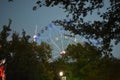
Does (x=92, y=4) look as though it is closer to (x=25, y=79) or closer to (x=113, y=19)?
(x=113, y=19)

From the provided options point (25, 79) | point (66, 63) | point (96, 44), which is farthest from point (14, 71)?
point (96, 44)

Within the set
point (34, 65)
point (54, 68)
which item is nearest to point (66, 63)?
point (54, 68)

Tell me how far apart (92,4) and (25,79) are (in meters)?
27.6

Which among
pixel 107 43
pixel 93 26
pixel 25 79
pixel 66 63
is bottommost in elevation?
pixel 107 43

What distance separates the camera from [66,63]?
1682 inches

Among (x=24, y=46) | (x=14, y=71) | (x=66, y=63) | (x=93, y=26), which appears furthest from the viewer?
(x=66, y=63)

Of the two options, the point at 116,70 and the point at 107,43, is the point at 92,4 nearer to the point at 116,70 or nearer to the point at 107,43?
the point at 107,43

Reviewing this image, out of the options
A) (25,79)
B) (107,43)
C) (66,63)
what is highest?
(66,63)

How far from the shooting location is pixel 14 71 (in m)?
35.0

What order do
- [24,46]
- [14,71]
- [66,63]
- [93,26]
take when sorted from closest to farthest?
[93,26] < [14,71] < [24,46] < [66,63]

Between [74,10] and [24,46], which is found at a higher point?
[24,46]

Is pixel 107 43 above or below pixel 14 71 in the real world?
below

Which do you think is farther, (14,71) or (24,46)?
(24,46)

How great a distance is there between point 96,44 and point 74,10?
153cm
